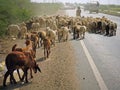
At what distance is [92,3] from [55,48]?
68.0m

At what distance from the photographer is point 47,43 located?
15219mm

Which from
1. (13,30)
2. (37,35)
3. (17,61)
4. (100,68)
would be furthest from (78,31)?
(17,61)

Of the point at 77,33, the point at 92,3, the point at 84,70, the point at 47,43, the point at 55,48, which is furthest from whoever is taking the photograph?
the point at 92,3

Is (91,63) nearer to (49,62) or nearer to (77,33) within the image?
(49,62)

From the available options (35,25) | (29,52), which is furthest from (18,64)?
(35,25)

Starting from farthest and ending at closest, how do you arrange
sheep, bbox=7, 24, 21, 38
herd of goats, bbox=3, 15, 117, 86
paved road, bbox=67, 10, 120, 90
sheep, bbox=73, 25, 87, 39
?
sheep, bbox=73, 25, 87, 39 < sheep, bbox=7, 24, 21, 38 < paved road, bbox=67, 10, 120, 90 < herd of goats, bbox=3, 15, 117, 86

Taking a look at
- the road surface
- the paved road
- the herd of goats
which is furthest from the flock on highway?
the paved road

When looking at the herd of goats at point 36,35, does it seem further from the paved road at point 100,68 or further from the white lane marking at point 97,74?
the white lane marking at point 97,74

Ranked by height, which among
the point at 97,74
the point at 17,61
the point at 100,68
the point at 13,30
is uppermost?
the point at 17,61

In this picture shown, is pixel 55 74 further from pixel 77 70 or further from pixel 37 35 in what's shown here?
pixel 37 35

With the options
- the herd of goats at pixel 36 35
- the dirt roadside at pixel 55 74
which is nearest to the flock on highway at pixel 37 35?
the herd of goats at pixel 36 35

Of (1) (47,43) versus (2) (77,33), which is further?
(2) (77,33)

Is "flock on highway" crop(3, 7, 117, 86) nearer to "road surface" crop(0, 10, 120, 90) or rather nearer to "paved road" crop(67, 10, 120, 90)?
"road surface" crop(0, 10, 120, 90)

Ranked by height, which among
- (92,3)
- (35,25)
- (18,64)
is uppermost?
(18,64)
